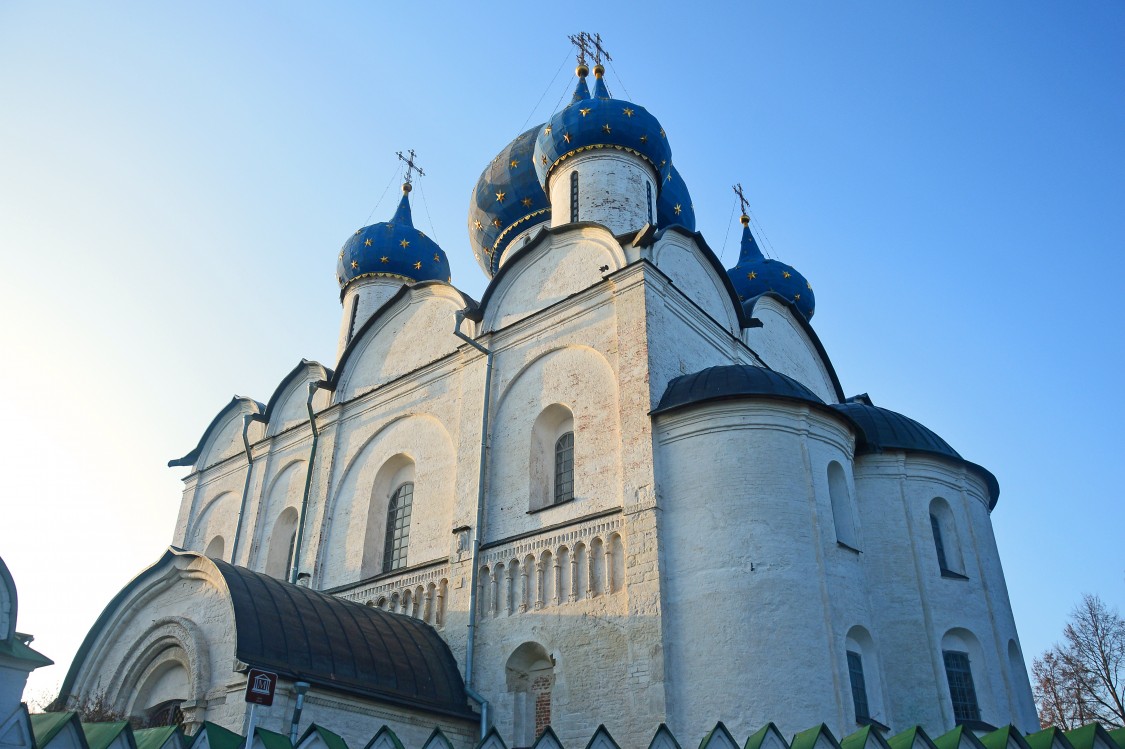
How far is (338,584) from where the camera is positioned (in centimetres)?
1219

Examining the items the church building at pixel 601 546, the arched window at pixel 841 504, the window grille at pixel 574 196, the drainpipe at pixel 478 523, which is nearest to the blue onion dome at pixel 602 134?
the church building at pixel 601 546

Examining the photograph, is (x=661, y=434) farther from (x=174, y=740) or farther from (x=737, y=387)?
(x=174, y=740)

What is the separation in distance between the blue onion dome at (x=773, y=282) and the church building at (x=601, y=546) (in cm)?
297

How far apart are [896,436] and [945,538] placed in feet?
4.16

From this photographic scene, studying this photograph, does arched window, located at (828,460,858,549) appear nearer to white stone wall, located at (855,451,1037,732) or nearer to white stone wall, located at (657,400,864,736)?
white stone wall, located at (657,400,864,736)

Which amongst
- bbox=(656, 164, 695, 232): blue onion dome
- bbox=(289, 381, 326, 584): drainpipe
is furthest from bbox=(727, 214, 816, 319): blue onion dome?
bbox=(289, 381, 326, 584): drainpipe

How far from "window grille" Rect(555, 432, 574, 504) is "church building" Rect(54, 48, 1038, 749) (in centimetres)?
4

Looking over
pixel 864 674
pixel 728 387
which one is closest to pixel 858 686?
pixel 864 674

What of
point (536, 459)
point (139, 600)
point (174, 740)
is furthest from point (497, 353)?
point (174, 740)

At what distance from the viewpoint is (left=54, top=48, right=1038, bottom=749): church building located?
335 inches

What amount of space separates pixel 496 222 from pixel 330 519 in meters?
6.01

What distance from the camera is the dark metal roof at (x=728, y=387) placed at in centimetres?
935

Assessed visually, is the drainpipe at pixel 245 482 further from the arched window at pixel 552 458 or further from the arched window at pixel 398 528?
the arched window at pixel 552 458

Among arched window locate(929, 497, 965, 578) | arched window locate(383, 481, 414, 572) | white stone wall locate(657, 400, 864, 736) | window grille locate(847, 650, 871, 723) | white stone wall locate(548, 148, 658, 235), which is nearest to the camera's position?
white stone wall locate(657, 400, 864, 736)
